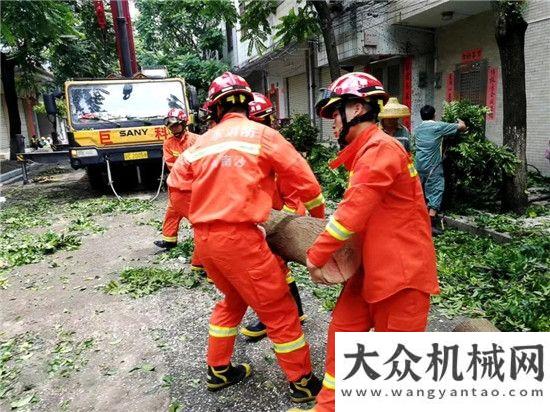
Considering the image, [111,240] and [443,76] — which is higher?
[443,76]

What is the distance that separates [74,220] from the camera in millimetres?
7699

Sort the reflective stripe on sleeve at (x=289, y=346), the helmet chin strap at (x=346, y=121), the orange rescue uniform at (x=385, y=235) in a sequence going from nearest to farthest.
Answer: the orange rescue uniform at (x=385, y=235)
the helmet chin strap at (x=346, y=121)
the reflective stripe on sleeve at (x=289, y=346)

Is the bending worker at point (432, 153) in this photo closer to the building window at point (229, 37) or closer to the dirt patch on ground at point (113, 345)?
the dirt patch on ground at point (113, 345)

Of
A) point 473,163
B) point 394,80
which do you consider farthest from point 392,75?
point 473,163

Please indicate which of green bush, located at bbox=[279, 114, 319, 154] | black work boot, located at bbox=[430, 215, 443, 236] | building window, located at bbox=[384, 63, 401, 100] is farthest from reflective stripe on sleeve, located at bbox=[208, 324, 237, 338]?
building window, located at bbox=[384, 63, 401, 100]

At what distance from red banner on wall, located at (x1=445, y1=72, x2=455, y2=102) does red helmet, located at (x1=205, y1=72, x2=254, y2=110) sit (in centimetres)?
898

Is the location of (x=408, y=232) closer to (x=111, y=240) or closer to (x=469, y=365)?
Answer: (x=469, y=365)

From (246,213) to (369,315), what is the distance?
0.82 m

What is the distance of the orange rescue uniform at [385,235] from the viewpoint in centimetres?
195

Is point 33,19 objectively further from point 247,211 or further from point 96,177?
point 247,211

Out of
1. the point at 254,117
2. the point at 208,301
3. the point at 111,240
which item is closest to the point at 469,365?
the point at 254,117

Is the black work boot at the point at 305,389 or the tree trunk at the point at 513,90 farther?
the tree trunk at the point at 513,90

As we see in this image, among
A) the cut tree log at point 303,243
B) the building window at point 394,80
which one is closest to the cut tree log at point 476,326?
the cut tree log at point 303,243

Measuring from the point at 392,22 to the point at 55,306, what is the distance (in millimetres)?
9751
